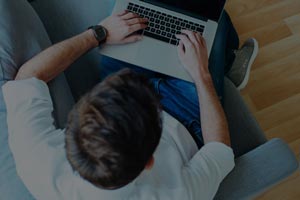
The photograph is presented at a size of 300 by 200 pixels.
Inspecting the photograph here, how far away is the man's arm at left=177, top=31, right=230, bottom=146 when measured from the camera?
109 cm

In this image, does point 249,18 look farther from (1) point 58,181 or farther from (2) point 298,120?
(1) point 58,181

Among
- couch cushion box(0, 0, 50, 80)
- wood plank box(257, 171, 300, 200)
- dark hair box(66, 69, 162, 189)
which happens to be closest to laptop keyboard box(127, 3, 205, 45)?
couch cushion box(0, 0, 50, 80)

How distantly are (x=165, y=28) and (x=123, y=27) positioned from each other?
14 cm

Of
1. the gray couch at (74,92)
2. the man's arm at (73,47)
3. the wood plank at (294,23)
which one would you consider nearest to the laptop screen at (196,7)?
the man's arm at (73,47)

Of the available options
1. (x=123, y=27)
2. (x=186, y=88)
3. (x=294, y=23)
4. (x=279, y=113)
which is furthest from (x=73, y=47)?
(x=294, y=23)

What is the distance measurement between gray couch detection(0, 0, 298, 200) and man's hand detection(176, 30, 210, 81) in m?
0.20

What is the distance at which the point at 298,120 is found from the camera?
1.73 m

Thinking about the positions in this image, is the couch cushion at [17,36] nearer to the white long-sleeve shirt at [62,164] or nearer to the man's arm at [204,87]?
the white long-sleeve shirt at [62,164]

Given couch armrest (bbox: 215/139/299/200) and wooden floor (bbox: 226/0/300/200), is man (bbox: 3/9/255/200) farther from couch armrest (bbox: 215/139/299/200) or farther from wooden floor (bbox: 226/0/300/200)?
wooden floor (bbox: 226/0/300/200)

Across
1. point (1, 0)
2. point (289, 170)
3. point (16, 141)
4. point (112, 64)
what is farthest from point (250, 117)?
point (1, 0)

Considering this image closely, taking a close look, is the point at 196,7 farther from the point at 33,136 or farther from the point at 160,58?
the point at 33,136

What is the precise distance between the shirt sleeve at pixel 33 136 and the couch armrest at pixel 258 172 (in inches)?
17.3

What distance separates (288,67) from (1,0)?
1.26 meters

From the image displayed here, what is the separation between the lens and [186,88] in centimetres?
126
